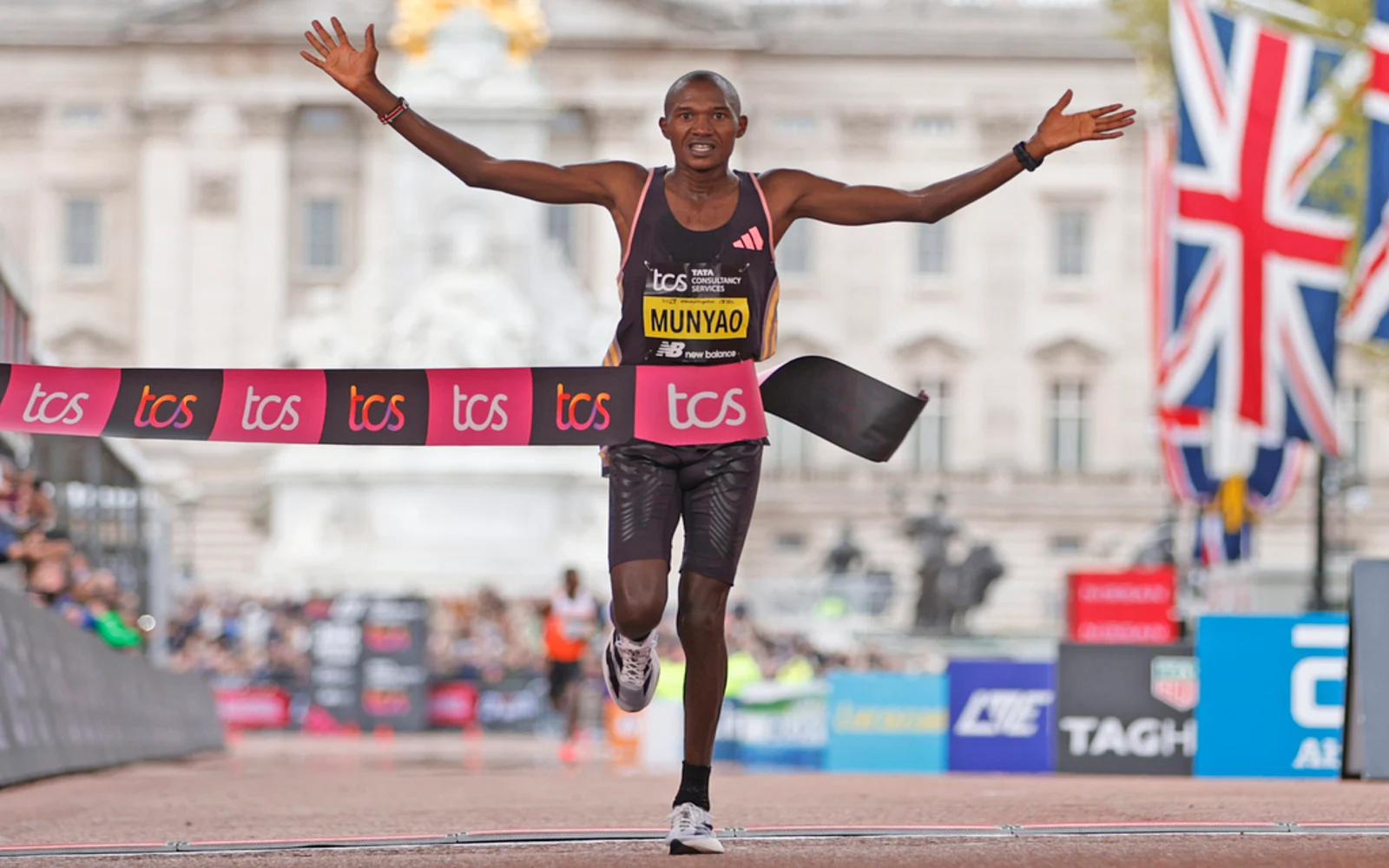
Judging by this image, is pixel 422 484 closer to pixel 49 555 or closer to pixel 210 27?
pixel 49 555

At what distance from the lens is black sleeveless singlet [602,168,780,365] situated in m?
7.93

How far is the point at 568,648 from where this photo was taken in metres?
23.8

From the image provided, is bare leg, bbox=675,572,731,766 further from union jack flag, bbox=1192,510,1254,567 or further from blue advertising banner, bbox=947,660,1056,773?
union jack flag, bbox=1192,510,1254,567

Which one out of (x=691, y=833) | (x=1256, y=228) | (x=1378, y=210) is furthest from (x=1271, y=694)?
(x=1256, y=228)

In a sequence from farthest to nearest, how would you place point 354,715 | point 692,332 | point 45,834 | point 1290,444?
1. point 354,715
2. point 1290,444
3. point 45,834
4. point 692,332

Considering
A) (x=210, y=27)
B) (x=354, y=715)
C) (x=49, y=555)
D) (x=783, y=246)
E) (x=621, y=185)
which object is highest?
(x=210, y=27)

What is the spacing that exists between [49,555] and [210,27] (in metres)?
69.6

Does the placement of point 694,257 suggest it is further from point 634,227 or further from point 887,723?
point 887,723

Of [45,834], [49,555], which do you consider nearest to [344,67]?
[45,834]

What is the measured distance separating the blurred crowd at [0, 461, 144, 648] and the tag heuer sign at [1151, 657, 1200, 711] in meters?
6.58

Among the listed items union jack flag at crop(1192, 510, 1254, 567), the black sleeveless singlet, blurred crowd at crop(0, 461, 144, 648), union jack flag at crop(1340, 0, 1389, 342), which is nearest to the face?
the black sleeveless singlet

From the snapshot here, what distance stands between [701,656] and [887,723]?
44.7 feet

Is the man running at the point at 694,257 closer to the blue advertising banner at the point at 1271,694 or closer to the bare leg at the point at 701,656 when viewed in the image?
the bare leg at the point at 701,656

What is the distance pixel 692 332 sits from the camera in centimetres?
798
